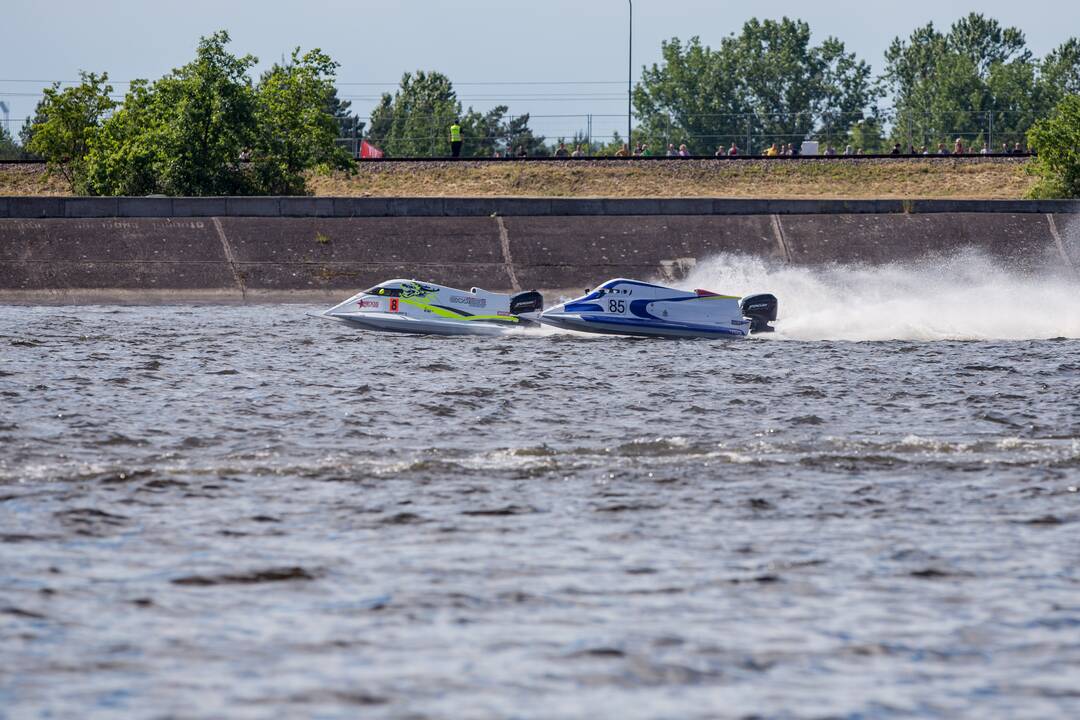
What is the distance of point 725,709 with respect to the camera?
24.7 feet

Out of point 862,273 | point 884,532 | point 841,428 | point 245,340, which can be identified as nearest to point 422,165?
point 862,273

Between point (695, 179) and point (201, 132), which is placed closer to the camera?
point (201, 132)

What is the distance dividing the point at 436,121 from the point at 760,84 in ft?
105

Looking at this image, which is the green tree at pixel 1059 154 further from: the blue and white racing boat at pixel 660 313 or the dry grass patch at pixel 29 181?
the dry grass patch at pixel 29 181

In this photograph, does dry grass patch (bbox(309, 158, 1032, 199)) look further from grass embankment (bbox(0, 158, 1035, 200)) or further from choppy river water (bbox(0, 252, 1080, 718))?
choppy river water (bbox(0, 252, 1080, 718))

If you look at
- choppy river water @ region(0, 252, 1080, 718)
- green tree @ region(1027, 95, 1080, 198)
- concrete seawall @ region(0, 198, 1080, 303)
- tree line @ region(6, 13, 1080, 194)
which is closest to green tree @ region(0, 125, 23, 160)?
tree line @ region(6, 13, 1080, 194)

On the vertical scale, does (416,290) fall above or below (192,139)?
below

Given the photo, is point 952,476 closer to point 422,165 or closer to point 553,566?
point 553,566

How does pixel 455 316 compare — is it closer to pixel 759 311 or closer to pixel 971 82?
pixel 759 311

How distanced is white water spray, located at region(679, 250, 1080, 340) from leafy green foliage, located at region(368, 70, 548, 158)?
64001 mm

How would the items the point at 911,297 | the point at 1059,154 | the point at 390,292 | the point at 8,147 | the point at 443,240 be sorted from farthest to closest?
the point at 8,147, the point at 1059,154, the point at 443,240, the point at 911,297, the point at 390,292

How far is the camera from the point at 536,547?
36.2 ft

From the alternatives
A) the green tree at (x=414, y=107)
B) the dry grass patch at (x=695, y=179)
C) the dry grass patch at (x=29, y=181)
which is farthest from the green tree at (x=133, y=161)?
the green tree at (x=414, y=107)

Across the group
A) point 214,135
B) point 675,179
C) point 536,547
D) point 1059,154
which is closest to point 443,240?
point 214,135
